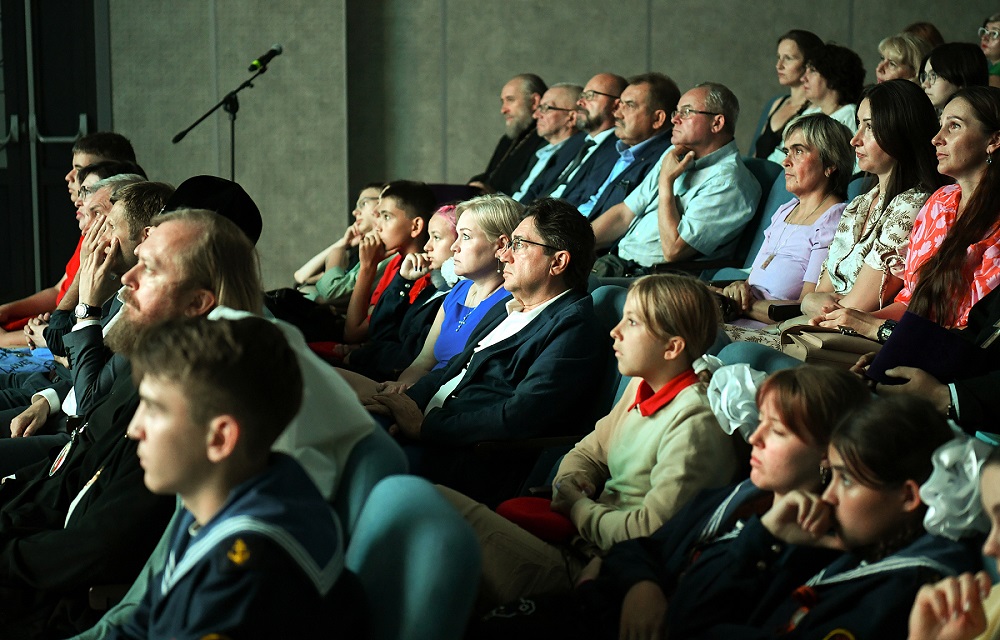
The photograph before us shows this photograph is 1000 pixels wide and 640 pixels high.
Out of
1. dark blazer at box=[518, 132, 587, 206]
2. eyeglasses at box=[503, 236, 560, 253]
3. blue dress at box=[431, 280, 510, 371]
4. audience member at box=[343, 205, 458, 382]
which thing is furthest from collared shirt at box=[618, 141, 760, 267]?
eyeglasses at box=[503, 236, 560, 253]

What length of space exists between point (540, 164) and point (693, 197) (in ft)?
5.51

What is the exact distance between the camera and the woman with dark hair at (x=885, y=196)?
3135 millimetres

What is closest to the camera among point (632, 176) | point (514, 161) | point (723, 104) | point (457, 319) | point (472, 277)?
point (472, 277)

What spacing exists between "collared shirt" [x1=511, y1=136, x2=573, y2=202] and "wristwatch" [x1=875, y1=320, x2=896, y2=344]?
303 cm

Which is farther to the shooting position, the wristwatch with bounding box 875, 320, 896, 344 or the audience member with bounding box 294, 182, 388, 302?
the audience member with bounding box 294, 182, 388, 302

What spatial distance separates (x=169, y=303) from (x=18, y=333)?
7.82 feet

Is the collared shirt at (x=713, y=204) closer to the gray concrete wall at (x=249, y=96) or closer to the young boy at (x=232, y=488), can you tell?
the young boy at (x=232, y=488)

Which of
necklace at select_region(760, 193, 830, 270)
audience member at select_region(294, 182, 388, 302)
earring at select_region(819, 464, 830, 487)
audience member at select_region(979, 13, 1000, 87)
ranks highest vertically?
audience member at select_region(979, 13, 1000, 87)

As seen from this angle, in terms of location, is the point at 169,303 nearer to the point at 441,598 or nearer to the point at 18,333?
the point at 441,598

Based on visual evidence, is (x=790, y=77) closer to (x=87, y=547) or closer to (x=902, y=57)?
(x=902, y=57)

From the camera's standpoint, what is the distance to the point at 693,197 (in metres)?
4.18

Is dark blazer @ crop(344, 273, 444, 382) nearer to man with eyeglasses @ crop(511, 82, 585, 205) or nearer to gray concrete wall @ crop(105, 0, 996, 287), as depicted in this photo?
man with eyeglasses @ crop(511, 82, 585, 205)

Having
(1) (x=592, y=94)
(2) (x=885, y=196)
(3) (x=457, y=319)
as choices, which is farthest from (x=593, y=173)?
(2) (x=885, y=196)

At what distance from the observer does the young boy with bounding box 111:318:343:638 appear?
134 centimetres
